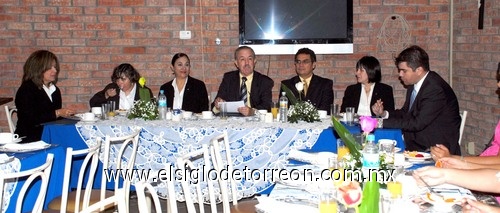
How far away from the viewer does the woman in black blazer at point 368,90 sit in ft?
16.5

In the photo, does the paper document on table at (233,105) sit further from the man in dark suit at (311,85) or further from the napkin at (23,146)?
the napkin at (23,146)

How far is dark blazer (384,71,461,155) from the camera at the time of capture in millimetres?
4168

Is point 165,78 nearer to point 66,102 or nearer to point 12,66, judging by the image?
point 66,102

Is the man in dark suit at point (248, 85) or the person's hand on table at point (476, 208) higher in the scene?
the man in dark suit at point (248, 85)

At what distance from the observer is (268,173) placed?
422 centimetres

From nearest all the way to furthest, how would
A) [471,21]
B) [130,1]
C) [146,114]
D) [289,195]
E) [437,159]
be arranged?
[289,195]
[437,159]
[146,114]
[471,21]
[130,1]

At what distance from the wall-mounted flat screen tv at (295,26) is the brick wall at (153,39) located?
94 mm

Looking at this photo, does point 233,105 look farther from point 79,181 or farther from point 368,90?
point 79,181

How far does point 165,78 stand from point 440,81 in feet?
9.37

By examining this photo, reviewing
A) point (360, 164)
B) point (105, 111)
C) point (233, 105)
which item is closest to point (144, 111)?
point (105, 111)

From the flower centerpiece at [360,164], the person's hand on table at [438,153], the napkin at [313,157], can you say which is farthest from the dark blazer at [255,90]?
the flower centerpiece at [360,164]

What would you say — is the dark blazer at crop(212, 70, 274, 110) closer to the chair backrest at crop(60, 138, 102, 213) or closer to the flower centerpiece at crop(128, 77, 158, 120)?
the flower centerpiece at crop(128, 77, 158, 120)

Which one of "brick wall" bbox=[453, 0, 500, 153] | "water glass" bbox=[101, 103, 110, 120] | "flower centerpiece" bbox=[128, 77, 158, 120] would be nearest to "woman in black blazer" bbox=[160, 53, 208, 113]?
"flower centerpiece" bbox=[128, 77, 158, 120]

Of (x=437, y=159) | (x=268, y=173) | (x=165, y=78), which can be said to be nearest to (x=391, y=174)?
(x=437, y=159)
